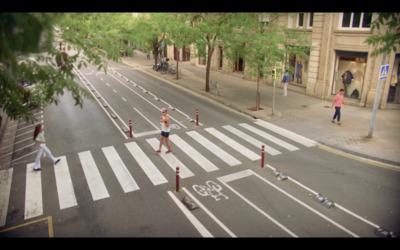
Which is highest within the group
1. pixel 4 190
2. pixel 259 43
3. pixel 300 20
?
pixel 300 20

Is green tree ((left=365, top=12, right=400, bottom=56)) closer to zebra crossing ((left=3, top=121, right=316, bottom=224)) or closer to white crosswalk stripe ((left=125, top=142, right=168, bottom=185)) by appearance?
zebra crossing ((left=3, top=121, right=316, bottom=224))

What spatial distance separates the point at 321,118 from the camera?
1770 centimetres

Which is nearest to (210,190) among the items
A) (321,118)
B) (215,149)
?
(215,149)

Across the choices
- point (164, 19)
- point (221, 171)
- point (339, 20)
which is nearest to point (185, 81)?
point (164, 19)

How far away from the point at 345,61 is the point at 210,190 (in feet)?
54.1

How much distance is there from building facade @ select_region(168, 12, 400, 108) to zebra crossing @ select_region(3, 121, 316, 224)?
17.1ft

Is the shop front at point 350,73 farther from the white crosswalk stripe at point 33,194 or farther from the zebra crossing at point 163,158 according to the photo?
the white crosswalk stripe at point 33,194

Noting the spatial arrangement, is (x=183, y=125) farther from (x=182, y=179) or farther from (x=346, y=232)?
(x=346, y=232)

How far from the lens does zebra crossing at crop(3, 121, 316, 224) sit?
9844 mm

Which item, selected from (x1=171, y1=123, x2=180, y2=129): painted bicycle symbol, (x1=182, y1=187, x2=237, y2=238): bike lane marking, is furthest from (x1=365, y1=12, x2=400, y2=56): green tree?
(x1=171, y1=123, x2=180, y2=129): painted bicycle symbol

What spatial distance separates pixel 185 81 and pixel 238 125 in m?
14.0

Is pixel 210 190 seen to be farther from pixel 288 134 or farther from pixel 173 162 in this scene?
pixel 288 134

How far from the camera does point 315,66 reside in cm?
2231
